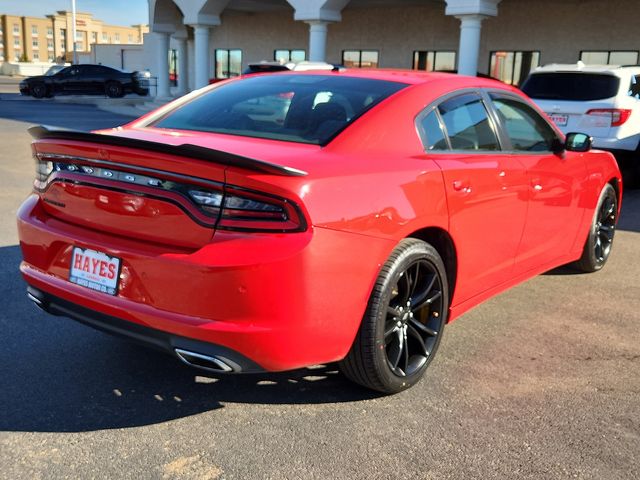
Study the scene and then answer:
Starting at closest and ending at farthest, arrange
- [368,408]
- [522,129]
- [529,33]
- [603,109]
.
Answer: [368,408], [522,129], [603,109], [529,33]

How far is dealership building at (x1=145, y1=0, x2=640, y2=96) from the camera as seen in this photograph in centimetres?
2055

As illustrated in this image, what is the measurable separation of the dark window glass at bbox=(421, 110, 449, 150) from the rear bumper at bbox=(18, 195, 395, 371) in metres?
0.79

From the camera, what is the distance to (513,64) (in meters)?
23.4

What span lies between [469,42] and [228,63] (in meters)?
18.8

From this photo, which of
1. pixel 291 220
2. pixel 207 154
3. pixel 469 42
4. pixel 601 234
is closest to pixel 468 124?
pixel 291 220

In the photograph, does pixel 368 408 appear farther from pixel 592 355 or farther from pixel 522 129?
pixel 522 129

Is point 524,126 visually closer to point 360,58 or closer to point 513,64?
point 513,64

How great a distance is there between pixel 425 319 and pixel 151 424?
150 cm

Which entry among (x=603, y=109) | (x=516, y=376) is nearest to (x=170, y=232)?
(x=516, y=376)

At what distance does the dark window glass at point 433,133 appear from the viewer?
138 inches

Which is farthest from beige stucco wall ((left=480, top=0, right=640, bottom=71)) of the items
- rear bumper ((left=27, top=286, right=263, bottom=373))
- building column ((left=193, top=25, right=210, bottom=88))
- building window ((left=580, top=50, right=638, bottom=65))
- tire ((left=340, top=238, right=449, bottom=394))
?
rear bumper ((left=27, top=286, right=263, bottom=373))

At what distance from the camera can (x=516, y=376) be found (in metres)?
3.66

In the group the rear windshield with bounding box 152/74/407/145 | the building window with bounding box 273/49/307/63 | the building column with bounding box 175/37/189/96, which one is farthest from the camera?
the building column with bounding box 175/37/189/96

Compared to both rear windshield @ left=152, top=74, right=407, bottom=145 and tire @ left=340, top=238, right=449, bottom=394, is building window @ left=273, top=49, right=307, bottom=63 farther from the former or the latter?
tire @ left=340, top=238, right=449, bottom=394
